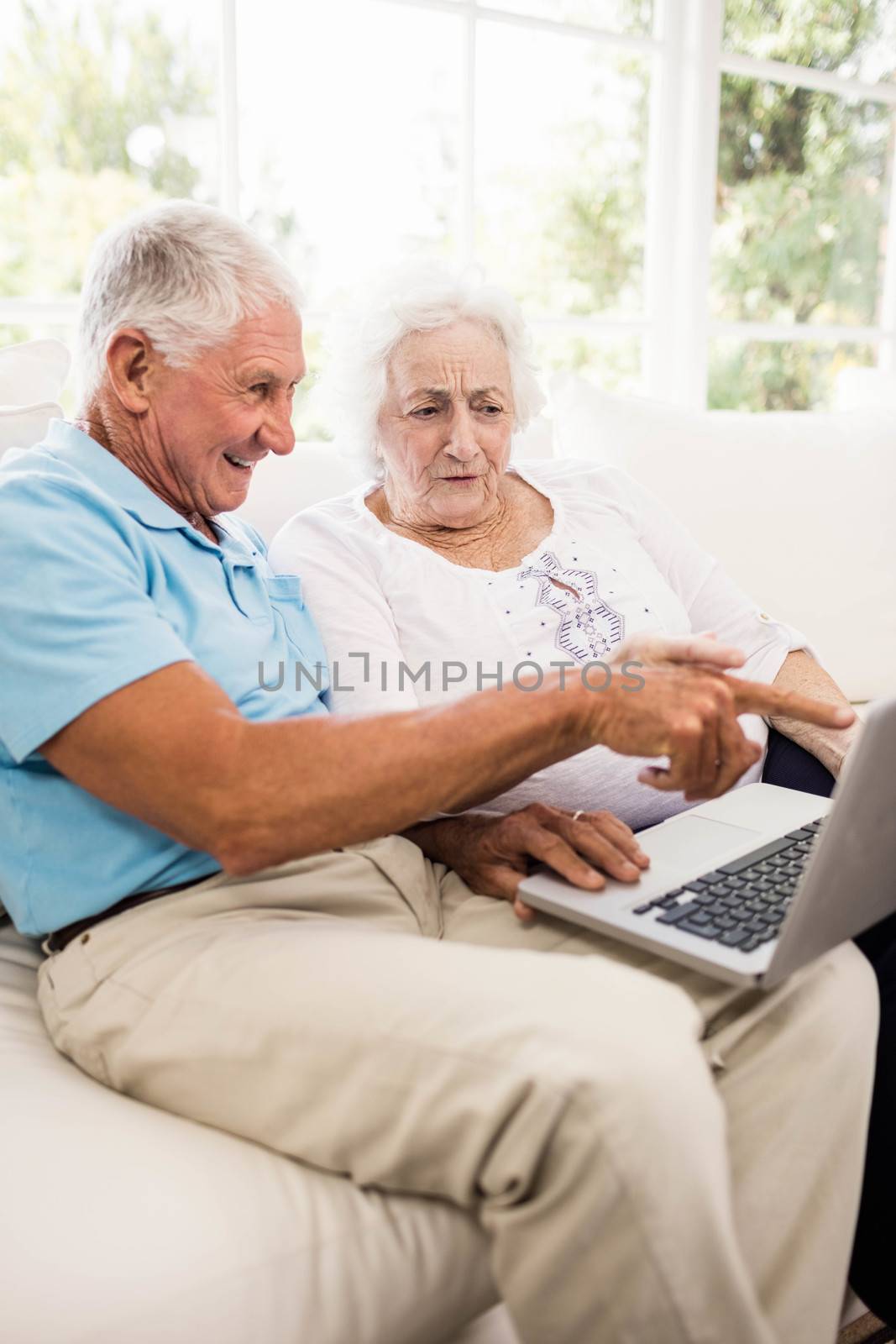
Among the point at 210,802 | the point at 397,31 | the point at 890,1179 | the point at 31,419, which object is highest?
the point at 397,31

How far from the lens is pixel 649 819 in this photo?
143 cm

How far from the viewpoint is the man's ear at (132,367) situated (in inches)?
44.9

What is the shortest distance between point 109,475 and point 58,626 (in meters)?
0.26

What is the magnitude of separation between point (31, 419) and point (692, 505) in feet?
3.77

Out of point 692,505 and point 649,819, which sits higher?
point 692,505

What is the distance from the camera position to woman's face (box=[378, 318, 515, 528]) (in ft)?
4.95

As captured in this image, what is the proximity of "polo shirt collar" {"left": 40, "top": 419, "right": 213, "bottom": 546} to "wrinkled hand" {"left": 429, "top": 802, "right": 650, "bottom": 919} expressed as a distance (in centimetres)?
49

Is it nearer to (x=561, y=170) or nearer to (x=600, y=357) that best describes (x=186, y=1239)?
(x=600, y=357)

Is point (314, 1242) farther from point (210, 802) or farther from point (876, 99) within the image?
point (876, 99)

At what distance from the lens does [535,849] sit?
113 cm

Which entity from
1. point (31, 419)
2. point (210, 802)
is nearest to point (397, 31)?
point (31, 419)

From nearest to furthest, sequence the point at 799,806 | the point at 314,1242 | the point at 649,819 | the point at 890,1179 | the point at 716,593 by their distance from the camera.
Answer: the point at 314,1242
the point at 890,1179
the point at 799,806
the point at 649,819
the point at 716,593

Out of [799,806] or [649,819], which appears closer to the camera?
[799,806]

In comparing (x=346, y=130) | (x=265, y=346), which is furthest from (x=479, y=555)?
(x=346, y=130)
